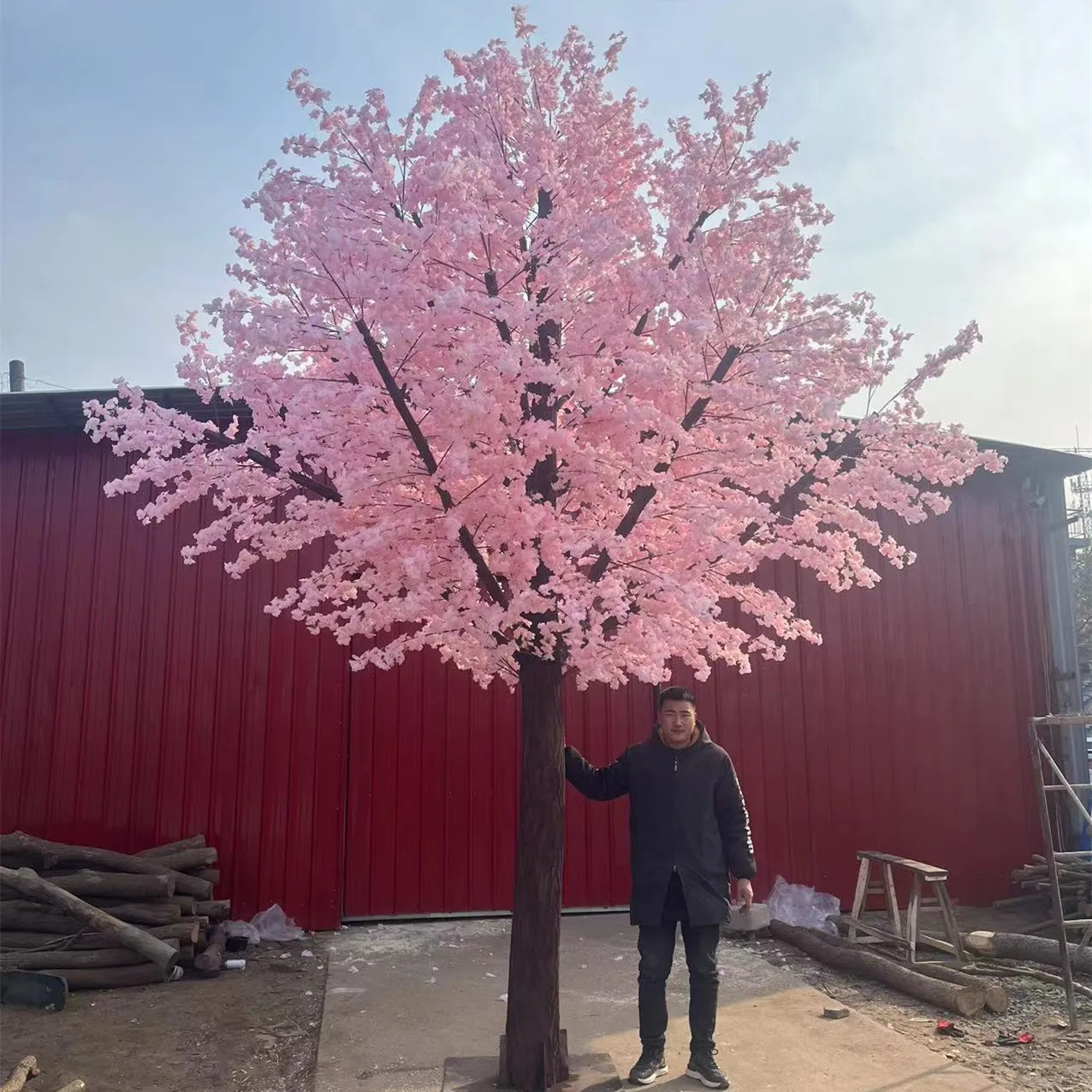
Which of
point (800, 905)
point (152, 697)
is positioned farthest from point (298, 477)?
point (800, 905)

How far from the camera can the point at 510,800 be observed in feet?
24.0

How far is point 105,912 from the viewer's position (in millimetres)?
5785

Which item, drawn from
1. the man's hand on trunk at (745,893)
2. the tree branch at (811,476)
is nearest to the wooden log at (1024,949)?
the man's hand on trunk at (745,893)

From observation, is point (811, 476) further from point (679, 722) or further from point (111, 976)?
point (111, 976)

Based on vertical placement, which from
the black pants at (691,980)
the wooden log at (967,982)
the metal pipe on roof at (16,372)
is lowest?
the wooden log at (967,982)

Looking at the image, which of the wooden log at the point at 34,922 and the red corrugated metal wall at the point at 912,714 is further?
the red corrugated metal wall at the point at 912,714

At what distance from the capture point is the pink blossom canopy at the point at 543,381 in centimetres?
358

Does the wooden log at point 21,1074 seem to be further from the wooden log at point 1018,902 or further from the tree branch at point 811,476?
the wooden log at point 1018,902

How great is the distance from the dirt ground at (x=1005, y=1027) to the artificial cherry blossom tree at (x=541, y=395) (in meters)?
2.16

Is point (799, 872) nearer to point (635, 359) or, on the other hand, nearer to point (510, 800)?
point (510, 800)

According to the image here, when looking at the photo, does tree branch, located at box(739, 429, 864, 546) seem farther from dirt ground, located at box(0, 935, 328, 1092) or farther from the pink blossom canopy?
dirt ground, located at box(0, 935, 328, 1092)

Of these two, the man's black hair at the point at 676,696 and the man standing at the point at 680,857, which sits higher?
the man's black hair at the point at 676,696

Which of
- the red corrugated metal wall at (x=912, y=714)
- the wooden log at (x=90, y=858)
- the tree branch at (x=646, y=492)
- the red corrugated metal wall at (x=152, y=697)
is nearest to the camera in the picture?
the tree branch at (x=646, y=492)

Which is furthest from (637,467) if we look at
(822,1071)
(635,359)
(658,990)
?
(822,1071)
